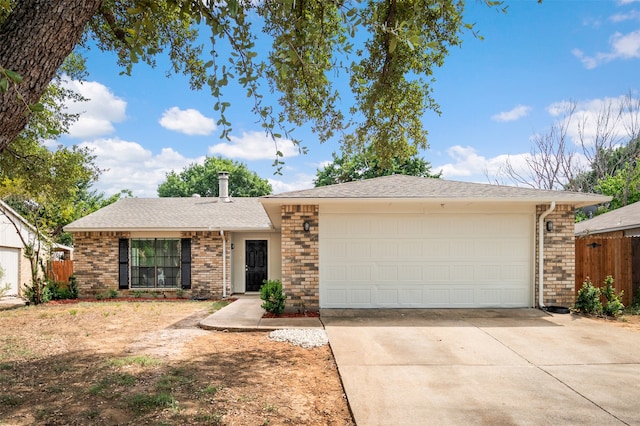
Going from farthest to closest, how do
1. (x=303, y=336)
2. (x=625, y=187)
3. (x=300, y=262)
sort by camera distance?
(x=625, y=187)
(x=300, y=262)
(x=303, y=336)

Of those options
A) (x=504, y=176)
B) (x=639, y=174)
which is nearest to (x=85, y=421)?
(x=639, y=174)

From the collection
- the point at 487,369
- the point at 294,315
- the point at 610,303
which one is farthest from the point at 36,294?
the point at 610,303

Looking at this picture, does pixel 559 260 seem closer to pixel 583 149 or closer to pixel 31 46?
pixel 31 46

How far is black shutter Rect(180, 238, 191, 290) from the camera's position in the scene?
543 inches

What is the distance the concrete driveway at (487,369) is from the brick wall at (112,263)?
683 cm

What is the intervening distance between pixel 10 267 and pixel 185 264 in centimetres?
731

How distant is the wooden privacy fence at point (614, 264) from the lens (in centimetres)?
978

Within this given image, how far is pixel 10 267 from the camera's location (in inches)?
613

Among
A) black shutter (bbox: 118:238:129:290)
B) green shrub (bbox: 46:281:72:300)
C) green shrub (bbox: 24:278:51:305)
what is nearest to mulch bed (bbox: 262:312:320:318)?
black shutter (bbox: 118:238:129:290)

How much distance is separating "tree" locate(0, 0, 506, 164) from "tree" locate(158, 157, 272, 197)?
1074 inches

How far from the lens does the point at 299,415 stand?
12.4 ft

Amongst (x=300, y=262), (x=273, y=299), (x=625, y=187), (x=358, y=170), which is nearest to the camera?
(x=273, y=299)

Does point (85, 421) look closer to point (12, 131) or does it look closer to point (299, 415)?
point (299, 415)

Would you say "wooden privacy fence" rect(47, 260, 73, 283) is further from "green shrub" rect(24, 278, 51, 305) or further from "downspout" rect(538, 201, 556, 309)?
"downspout" rect(538, 201, 556, 309)
